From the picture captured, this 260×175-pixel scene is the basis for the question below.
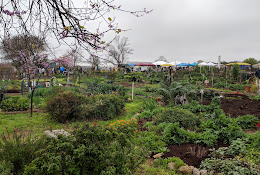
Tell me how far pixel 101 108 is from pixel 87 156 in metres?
4.42

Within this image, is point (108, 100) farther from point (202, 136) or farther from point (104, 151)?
point (104, 151)

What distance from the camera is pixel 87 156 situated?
262 cm

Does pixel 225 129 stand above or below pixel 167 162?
above

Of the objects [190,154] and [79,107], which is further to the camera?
[79,107]

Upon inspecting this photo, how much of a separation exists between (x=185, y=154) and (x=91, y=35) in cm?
304

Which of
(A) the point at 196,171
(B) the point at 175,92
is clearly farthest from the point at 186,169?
(B) the point at 175,92

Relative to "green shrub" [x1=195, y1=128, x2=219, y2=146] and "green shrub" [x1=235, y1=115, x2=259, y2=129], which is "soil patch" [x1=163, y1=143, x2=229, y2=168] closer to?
"green shrub" [x1=195, y1=128, x2=219, y2=146]

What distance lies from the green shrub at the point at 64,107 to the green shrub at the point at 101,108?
306 millimetres

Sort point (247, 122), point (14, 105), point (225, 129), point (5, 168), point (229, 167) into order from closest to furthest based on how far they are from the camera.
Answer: point (5, 168) < point (229, 167) < point (225, 129) < point (247, 122) < point (14, 105)

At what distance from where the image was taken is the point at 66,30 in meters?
2.99

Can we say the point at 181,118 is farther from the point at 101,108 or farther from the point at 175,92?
the point at 175,92

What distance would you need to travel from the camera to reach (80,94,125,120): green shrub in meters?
6.80

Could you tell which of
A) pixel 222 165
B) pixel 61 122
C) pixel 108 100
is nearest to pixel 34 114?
pixel 61 122

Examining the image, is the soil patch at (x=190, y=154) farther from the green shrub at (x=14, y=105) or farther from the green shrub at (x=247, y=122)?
the green shrub at (x=14, y=105)
